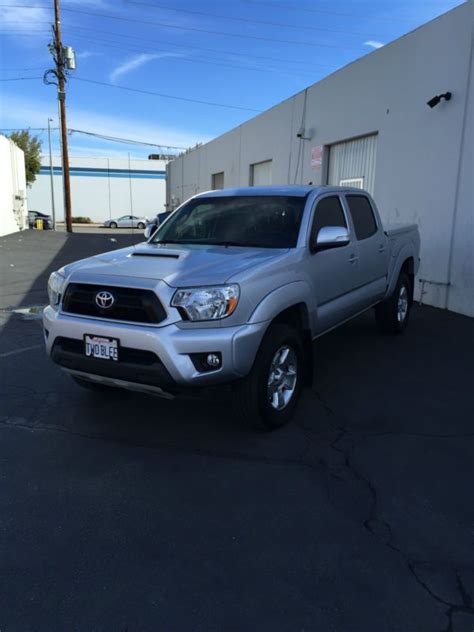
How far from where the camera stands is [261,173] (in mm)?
18125

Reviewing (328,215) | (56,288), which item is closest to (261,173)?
(328,215)

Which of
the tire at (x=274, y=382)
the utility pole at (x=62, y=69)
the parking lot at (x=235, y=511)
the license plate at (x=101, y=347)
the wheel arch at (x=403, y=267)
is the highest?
the utility pole at (x=62, y=69)

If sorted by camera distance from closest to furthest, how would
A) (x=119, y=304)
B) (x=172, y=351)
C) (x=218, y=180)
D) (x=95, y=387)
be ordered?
1. (x=172, y=351)
2. (x=119, y=304)
3. (x=95, y=387)
4. (x=218, y=180)

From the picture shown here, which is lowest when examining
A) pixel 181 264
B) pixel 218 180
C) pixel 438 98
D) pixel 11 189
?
pixel 181 264

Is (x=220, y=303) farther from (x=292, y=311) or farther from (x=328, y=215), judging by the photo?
(x=328, y=215)

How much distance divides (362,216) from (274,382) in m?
2.89

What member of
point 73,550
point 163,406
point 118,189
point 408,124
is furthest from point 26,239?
point 118,189

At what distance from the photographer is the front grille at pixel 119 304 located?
3.55 metres

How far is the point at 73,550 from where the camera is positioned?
2.70m

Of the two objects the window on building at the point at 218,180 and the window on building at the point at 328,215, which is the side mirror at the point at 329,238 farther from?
the window on building at the point at 218,180

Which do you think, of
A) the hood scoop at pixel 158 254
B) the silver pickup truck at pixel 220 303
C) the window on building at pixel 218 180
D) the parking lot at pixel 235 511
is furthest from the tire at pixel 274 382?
the window on building at pixel 218 180

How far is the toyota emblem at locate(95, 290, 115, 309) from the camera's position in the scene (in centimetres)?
371

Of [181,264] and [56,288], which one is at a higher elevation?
[181,264]

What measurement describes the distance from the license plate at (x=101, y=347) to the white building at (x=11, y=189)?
74.3ft
